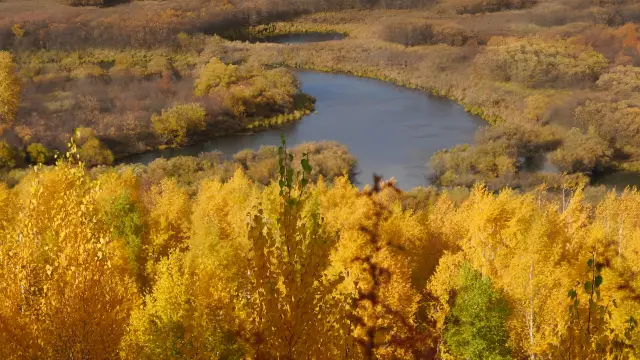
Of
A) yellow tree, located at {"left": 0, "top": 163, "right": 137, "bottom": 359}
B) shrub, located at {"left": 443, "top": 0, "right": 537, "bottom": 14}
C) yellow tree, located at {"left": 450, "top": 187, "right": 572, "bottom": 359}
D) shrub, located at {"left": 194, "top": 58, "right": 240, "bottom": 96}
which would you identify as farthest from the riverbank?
yellow tree, located at {"left": 0, "top": 163, "right": 137, "bottom": 359}

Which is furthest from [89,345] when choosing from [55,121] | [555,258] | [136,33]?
[136,33]

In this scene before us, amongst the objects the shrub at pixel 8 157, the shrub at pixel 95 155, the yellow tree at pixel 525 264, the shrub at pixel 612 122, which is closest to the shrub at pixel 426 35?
the shrub at pixel 612 122

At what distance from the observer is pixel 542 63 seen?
76625mm

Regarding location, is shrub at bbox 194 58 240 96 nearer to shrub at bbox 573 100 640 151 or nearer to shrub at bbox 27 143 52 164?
shrub at bbox 27 143 52 164

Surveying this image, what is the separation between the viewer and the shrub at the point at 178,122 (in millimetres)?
54875

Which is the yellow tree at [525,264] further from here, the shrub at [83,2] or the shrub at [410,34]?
the shrub at [83,2]

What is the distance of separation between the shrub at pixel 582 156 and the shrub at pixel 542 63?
27.3 meters

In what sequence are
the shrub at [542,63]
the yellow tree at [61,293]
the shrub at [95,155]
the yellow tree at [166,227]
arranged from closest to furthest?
the yellow tree at [61,293] < the yellow tree at [166,227] < the shrub at [95,155] < the shrub at [542,63]

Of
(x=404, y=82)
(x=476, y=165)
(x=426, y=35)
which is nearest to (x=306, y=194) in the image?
(x=476, y=165)

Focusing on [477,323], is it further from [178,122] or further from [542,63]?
[542,63]

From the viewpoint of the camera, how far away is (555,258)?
1764cm

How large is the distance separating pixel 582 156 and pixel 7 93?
50.0m

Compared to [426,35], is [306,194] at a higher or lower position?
higher

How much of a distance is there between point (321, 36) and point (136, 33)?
3927 centimetres
